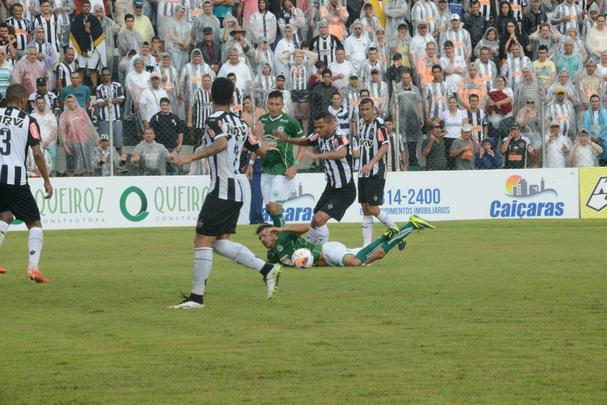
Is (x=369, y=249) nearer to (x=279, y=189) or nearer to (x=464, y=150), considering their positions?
(x=279, y=189)

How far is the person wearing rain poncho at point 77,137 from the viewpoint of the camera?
2448 cm

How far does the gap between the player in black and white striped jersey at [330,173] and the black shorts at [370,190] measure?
857 millimetres

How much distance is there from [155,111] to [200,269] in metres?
14.4

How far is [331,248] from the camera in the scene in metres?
16.0

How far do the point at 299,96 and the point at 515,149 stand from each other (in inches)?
199

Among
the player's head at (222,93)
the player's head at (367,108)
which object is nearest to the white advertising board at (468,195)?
the player's head at (367,108)

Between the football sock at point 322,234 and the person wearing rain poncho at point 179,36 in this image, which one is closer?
A: the football sock at point 322,234

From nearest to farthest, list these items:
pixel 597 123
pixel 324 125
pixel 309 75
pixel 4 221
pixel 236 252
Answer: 1. pixel 236 252
2. pixel 4 221
3. pixel 324 125
4. pixel 309 75
5. pixel 597 123

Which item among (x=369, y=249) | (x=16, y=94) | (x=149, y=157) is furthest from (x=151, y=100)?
(x=16, y=94)

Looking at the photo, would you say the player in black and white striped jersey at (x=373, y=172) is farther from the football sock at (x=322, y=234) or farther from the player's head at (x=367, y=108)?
the football sock at (x=322, y=234)

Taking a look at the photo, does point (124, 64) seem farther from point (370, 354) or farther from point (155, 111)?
point (370, 354)

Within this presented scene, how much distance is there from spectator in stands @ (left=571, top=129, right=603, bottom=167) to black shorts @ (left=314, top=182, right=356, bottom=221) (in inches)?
450

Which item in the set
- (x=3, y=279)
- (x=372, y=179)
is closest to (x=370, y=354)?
(x=3, y=279)

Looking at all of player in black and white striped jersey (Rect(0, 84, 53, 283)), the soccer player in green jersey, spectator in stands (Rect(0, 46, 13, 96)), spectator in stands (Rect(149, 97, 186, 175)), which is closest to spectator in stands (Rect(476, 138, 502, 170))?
spectator in stands (Rect(149, 97, 186, 175))
